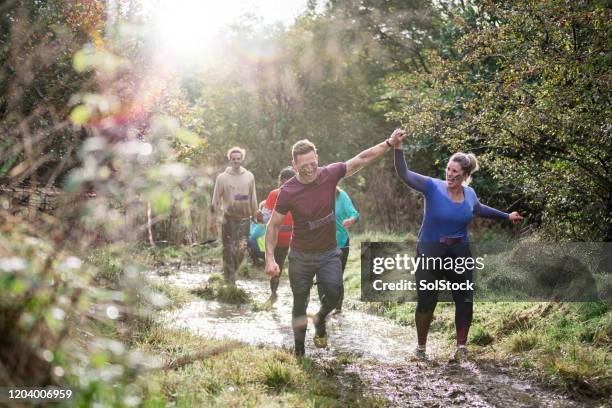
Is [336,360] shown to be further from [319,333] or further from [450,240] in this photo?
[450,240]

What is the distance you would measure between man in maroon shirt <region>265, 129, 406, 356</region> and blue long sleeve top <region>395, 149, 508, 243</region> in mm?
427

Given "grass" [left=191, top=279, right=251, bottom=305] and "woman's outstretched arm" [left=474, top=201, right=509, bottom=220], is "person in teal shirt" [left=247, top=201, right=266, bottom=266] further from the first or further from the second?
"woman's outstretched arm" [left=474, top=201, right=509, bottom=220]

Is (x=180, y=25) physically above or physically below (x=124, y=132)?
above

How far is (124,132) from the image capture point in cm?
899

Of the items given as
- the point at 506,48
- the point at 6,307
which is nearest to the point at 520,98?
the point at 506,48

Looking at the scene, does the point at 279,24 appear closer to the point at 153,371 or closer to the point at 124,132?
the point at 124,132

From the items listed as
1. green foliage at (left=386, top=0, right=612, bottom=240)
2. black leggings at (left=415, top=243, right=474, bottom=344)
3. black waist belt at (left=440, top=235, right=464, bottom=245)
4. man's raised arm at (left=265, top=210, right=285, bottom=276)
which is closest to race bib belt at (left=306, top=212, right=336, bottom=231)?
man's raised arm at (left=265, top=210, right=285, bottom=276)

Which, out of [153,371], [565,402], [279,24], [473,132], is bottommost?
A: [565,402]

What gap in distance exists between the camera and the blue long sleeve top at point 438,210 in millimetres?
6133

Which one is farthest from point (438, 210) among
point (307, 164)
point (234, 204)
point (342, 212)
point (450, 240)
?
point (234, 204)

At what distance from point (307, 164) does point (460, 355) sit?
2.40 meters

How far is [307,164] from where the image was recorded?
19.2 feet

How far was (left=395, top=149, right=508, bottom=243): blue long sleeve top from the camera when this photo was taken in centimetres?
613

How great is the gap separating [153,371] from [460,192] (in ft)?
11.5
